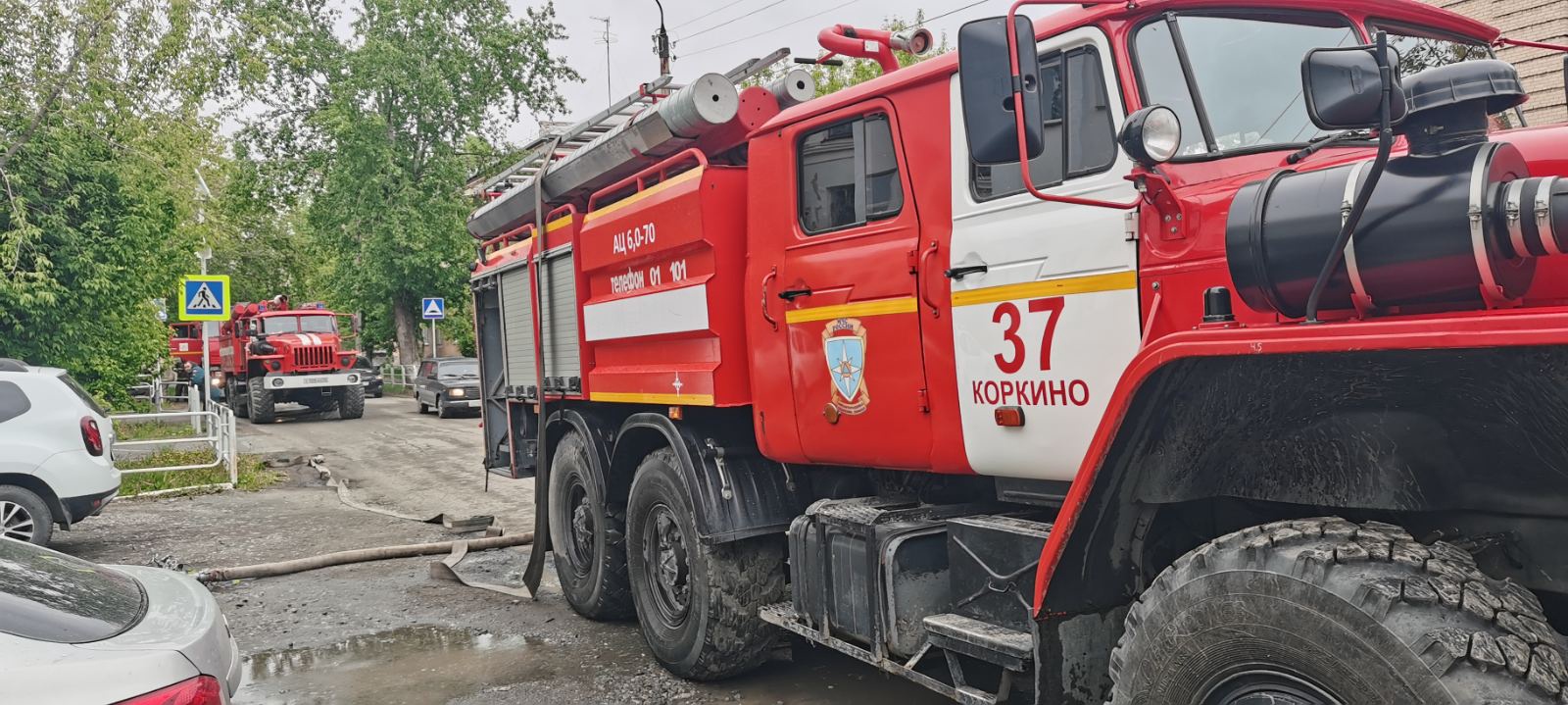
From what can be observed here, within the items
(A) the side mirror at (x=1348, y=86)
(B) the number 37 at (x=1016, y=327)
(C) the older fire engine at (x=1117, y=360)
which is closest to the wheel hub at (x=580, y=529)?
(C) the older fire engine at (x=1117, y=360)

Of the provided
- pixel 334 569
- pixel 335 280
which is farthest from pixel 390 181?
pixel 334 569

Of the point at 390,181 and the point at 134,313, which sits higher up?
the point at 390,181

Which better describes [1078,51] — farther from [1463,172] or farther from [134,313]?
[134,313]

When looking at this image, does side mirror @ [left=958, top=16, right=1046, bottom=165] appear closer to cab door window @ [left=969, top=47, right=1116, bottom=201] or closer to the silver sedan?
cab door window @ [left=969, top=47, right=1116, bottom=201]

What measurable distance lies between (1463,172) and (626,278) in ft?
14.1

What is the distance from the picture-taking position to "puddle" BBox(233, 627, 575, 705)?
221 inches

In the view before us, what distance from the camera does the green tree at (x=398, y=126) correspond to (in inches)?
1233

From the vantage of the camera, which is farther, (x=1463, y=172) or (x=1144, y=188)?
(x=1144, y=188)

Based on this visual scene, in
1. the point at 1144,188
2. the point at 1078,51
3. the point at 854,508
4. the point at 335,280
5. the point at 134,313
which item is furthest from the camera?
the point at 335,280

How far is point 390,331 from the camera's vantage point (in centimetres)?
3728

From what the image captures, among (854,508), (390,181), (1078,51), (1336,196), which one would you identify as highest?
(390,181)

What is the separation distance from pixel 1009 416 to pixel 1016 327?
291mm

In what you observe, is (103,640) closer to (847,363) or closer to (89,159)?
(847,363)

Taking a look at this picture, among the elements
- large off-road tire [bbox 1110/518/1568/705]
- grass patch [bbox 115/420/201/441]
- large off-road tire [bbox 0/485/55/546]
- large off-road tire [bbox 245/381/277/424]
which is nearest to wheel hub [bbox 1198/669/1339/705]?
large off-road tire [bbox 1110/518/1568/705]
